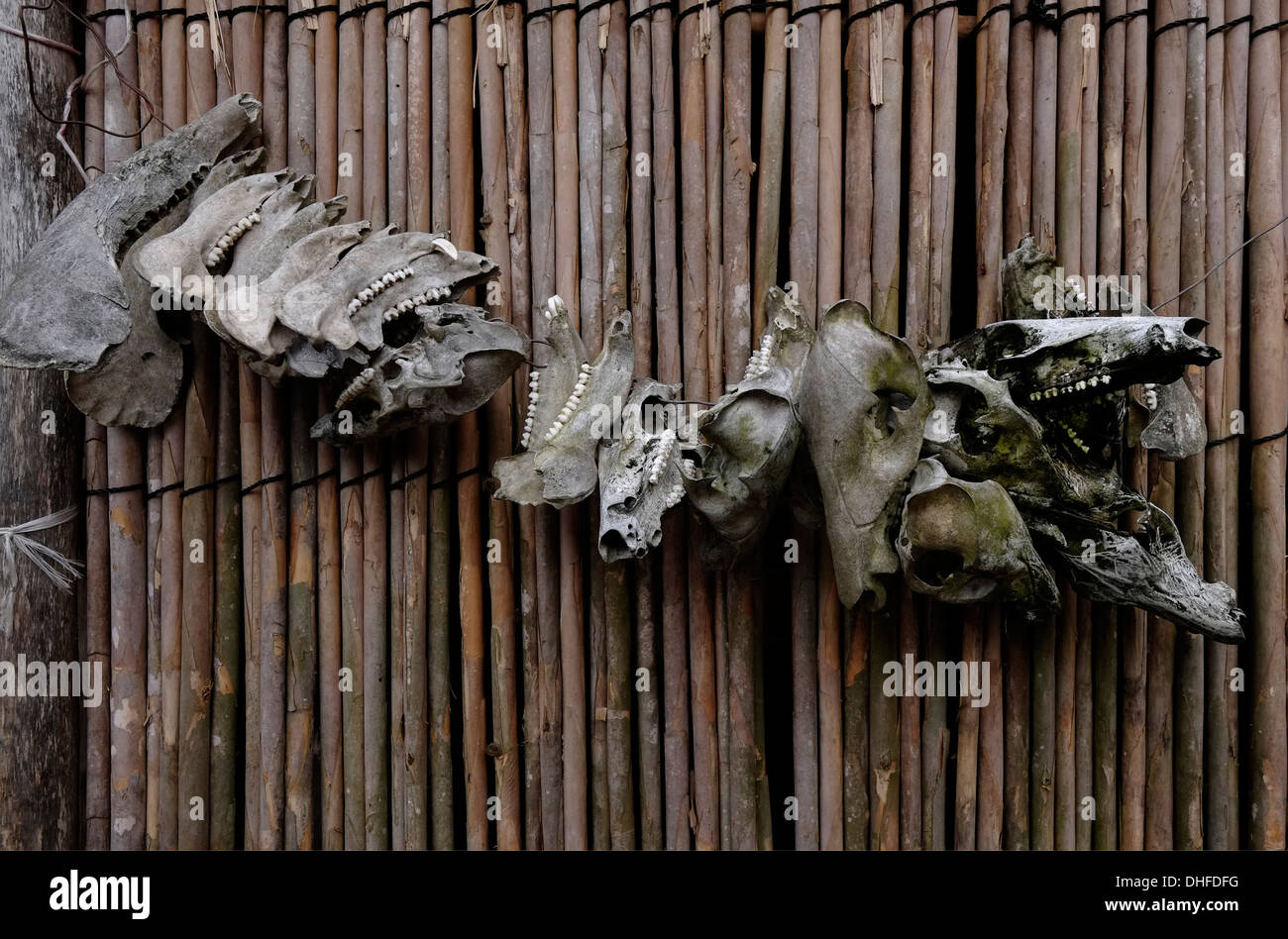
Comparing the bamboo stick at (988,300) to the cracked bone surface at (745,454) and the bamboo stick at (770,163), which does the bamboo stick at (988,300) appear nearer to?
the bamboo stick at (770,163)

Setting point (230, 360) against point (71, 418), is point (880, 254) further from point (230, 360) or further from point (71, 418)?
point (71, 418)

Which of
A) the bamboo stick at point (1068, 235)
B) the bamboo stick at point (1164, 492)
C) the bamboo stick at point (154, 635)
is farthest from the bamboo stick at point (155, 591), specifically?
the bamboo stick at point (1164, 492)

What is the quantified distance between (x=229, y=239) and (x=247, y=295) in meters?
0.19


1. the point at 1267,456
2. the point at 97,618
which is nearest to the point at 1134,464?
the point at 1267,456

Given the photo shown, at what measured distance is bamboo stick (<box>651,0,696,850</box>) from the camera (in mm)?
2391

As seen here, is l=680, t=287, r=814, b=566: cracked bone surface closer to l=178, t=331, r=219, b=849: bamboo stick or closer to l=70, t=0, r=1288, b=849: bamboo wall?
l=70, t=0, r=1288, b=849: bamboo wall

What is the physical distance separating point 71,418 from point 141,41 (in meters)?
1.04

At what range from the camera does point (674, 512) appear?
2393mm

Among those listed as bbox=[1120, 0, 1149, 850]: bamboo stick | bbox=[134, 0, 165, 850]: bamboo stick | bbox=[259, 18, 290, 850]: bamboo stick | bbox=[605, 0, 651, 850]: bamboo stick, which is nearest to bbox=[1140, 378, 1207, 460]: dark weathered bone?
bbox=[1120, 0, 1149, 850]: bamboo stick

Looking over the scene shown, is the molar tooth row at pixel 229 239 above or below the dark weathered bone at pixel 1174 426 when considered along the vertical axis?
above

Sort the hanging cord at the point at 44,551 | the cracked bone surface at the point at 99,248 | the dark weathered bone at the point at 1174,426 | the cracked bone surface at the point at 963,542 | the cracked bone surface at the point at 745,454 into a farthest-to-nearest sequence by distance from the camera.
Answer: the hanging cord at the point at 44,551 → the dark weathered bone at the point at 1174,426 → the cracked bone surface at the point at 99,248 → the cracked bone surface at the point at 745,454 → the cracked bone surface at the point at 963,542

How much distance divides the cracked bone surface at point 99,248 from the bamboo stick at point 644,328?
100 cm

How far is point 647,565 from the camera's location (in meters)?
2.40

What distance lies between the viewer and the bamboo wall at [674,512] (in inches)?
94.4
